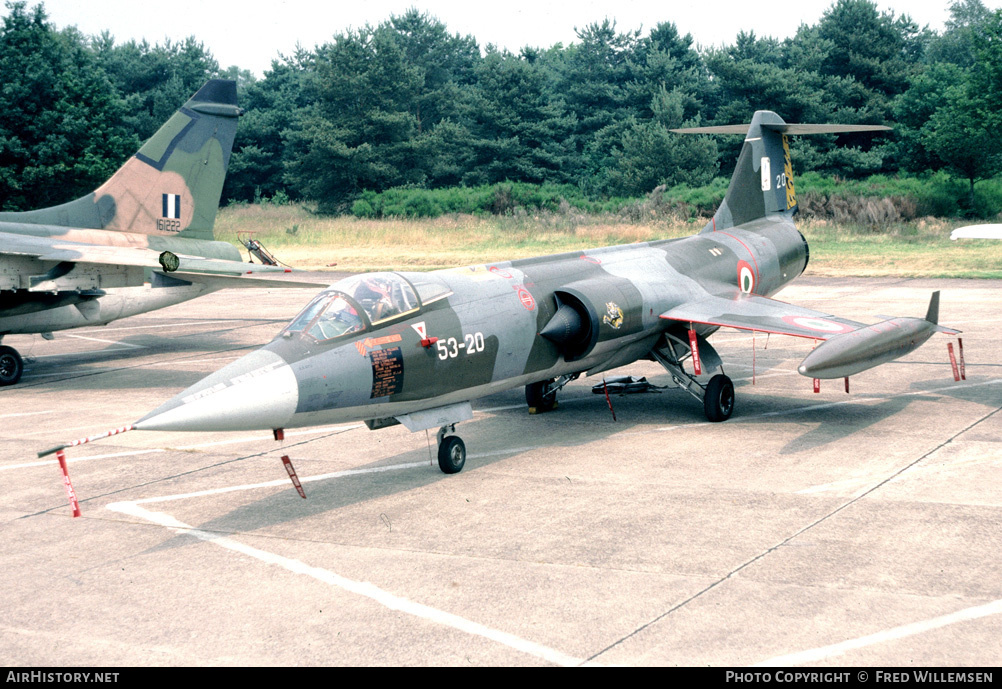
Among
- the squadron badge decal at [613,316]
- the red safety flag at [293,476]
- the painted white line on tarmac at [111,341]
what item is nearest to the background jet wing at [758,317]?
the squadron badge decal at [613,316]

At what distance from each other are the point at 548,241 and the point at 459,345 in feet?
116

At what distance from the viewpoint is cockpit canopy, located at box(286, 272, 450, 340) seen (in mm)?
9672

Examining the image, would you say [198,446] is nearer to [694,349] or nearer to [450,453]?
[450,453]

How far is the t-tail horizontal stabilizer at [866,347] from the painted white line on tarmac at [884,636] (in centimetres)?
474

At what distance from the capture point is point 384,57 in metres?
79.0

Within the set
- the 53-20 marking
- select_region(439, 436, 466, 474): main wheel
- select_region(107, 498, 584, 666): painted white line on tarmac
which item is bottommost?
select_region(107, 498, 584, 666): painted white line on tarmac

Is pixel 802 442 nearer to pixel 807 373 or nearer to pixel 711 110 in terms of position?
pixel 807 373

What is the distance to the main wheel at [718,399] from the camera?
12.9 meters

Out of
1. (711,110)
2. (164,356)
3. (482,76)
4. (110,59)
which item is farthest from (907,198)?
(110,59)

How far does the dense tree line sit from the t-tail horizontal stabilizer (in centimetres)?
4238

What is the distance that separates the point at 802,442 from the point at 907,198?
42.9 meters

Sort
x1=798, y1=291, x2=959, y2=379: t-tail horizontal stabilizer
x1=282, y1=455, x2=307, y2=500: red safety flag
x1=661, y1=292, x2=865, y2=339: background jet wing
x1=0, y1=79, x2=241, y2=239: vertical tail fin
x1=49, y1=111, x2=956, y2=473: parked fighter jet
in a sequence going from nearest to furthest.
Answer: x1=49, y1=111, x2=956, y2=473: parked fighter jet, x1=282, y1=455, x2=307, y2=500: red safety flag, x1=798, y1=291, x2=959, y2=379: t-tail horizontal stabilizer, x1=661, y1=292, x2=865, y2=339: background jet wing, x1=0, y1=79, x2=241, y2=239: vertical tail fin

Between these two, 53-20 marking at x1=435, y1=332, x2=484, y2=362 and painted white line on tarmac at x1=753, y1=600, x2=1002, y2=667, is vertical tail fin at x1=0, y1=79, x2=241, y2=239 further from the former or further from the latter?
painted white line on tarmac at x1=753, y1=600, x2=1002, y2=667

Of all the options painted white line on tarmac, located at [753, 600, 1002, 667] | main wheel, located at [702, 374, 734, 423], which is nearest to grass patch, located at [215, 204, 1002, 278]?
main wheel, located at [702, 374, 734, 423]
